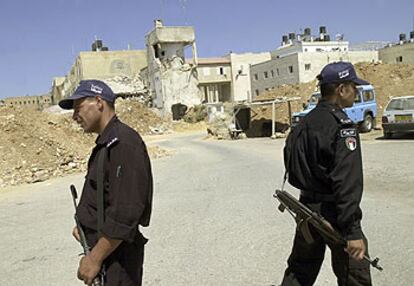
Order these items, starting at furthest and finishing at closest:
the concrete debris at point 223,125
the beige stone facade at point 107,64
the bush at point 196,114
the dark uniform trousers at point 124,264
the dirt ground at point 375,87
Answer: the beige stone facade at point 107,64 → the bush at point 196,114 → the dirt ground at point 375,87 → the concrete debris at point 223,125 → the dark uniform trousers at point 124,264

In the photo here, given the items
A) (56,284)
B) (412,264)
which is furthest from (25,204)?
(412,264)

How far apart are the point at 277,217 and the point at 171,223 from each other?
169cm

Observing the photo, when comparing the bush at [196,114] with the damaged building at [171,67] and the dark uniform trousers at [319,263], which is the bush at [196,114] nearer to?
the damaged building at [171,67]

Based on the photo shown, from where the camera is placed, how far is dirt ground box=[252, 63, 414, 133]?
29222mm

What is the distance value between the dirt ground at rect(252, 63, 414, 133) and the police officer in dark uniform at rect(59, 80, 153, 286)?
2528 centimetres

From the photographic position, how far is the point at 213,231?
6.29 m

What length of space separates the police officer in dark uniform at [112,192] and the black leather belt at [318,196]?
1132 millimetres

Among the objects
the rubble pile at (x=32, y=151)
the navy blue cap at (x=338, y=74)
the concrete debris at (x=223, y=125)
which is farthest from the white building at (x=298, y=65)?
the navy blue cap at (x=338, y=74)

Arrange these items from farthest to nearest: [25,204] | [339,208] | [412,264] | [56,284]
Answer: [25,204] → [56,284] → [412,264] → [339,208]

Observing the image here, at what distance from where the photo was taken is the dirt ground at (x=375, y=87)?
→ 1150 inches

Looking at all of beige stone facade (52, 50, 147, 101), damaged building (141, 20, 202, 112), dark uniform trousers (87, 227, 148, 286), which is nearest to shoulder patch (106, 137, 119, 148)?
dark uniform trousers (87, 227, 148, 286)

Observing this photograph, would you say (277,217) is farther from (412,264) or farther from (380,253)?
(412,264)

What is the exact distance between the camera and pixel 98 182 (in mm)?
2352

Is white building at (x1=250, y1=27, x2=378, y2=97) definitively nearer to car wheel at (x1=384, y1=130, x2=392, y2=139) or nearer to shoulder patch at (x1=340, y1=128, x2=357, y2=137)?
car wheel at (x1=384, y1=130, x2=392, y2=139)
